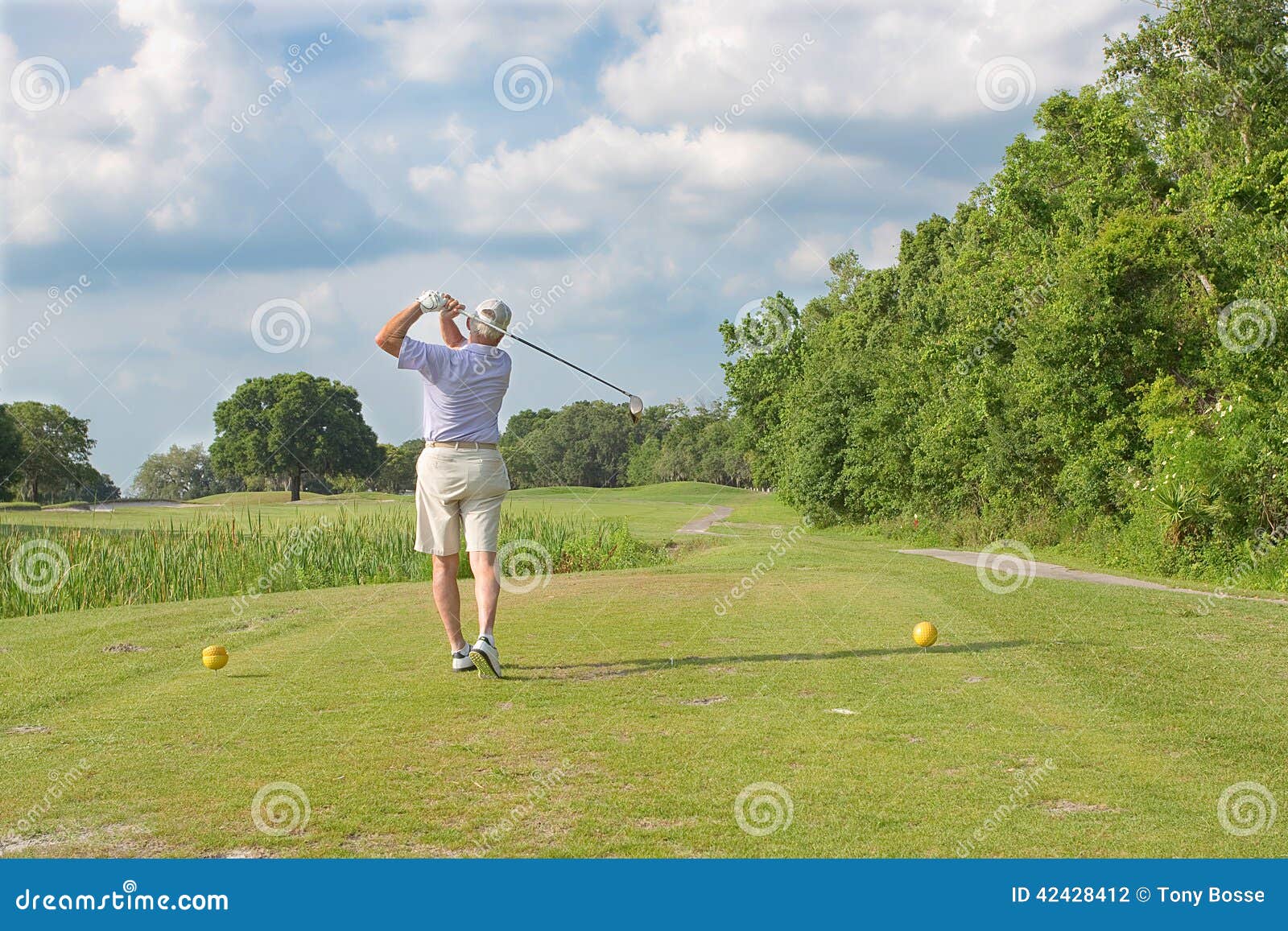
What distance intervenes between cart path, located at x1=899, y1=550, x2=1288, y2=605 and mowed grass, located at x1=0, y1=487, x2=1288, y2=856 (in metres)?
4.08

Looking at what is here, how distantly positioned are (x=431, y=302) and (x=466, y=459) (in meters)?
1.22

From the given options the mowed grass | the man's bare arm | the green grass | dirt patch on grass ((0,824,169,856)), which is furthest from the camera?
the green grass

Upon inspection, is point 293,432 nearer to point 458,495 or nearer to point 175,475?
point 175,475

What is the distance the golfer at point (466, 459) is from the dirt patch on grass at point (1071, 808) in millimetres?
4302

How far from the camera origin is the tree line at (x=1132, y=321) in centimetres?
2141

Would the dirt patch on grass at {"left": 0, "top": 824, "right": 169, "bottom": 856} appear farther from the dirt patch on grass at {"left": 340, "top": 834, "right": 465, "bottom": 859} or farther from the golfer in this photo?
the golfer

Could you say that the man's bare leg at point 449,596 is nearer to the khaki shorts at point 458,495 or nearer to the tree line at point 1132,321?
the khaki shorts at point 458,495

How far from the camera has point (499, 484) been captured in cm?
864

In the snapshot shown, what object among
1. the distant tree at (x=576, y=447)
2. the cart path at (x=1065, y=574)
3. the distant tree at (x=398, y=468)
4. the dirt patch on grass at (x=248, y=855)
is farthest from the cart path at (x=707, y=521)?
the dirt patch on grass at (x=248, y=855)

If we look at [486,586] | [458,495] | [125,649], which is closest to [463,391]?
[458,495]

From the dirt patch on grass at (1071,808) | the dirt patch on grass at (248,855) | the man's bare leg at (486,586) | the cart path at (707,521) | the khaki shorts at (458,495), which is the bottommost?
the dirt patch on grass at (1071,808)

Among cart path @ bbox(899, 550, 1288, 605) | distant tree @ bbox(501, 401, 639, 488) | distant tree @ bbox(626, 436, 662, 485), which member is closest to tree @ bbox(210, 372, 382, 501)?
distant tree @ bbox(501, 401, 639, 488)

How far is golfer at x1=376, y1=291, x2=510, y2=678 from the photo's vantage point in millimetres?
8547

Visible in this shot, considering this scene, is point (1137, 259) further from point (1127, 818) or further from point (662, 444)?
point (662, 444)
